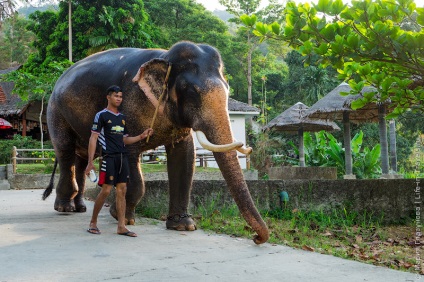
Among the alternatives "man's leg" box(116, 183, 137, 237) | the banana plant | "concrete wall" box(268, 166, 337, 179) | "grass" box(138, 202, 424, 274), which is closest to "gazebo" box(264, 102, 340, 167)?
the banana plant

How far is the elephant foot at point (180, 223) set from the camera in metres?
5.45

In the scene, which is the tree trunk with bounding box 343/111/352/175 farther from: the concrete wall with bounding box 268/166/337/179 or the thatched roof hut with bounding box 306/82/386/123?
the concrete wall with bounding box 268/166/337/179

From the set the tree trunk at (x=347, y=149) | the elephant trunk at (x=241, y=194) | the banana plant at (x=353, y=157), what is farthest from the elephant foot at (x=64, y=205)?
the banana plant at (x=353, y=157)

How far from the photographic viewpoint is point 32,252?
403 cm

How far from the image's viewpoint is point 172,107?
5.18 meters

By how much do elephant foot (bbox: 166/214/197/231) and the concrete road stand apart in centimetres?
16

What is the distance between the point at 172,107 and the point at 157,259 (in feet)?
5.85

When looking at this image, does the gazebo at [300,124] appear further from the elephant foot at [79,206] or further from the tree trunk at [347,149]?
the elephant foot at [79,206]

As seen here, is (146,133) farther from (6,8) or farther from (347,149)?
(6,8)

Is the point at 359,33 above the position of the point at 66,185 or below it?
above

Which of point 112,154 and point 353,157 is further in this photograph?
point 353,157

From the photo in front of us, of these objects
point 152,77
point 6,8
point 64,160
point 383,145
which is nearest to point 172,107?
point 152,77

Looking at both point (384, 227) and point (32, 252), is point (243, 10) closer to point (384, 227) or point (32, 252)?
point (384, 227)

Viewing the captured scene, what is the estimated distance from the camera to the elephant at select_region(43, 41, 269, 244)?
465 cm
